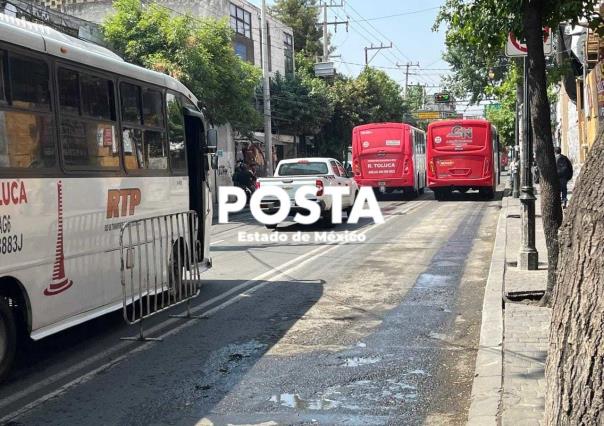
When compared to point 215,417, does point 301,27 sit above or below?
above

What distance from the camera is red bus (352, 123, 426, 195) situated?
29.6 m

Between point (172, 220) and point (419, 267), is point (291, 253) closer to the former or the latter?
point (419, 267)

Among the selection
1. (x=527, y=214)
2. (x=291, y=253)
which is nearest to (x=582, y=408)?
(x=527, y=214)

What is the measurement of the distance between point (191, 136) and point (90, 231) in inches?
147

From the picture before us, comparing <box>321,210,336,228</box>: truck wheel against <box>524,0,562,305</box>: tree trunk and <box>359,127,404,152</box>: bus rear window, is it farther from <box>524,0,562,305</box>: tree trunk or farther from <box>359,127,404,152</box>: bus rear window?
<box>359,127,404,152</box>: bus rear window

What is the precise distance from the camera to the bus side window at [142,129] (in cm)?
795

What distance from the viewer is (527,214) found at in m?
10.2

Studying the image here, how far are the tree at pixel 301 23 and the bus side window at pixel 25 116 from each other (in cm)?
6681

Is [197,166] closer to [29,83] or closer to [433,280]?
[433,280]

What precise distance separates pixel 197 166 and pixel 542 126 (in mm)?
4974

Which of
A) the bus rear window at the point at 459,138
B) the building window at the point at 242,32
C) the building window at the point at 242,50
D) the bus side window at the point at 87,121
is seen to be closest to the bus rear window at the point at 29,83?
the bus side window at the point at 87,121

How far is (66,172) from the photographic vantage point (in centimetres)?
668

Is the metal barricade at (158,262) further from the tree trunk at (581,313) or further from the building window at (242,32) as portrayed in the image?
the building window at (242,32)

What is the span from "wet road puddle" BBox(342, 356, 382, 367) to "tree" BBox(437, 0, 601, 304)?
7.54 ft
